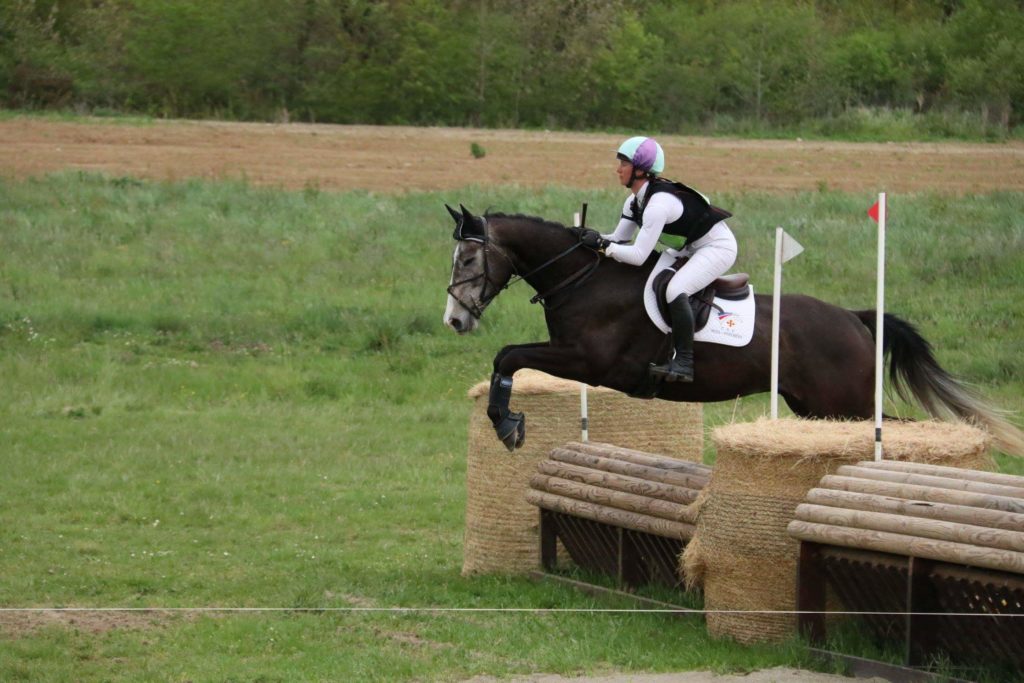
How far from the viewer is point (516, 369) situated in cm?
935

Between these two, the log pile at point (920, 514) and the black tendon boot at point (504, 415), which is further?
the black tendon boot at point (504, 415)

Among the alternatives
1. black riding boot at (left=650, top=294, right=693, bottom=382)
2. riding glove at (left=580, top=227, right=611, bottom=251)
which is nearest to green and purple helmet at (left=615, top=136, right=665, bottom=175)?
riding glove at (left=580, top=227, right=611, bottom=251)

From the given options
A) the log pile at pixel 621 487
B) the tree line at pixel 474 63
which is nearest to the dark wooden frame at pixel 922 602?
the log pile at pixel 621 487

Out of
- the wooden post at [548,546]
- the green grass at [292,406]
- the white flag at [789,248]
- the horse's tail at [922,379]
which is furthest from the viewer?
the wooden post at [548,546]

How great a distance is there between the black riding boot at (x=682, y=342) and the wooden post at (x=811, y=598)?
186 cm

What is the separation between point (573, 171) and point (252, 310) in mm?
15400

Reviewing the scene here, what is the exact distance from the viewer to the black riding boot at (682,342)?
9.24 m

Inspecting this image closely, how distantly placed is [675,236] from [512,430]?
1689 mm

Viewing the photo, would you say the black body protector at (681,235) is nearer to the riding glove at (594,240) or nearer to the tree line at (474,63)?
the riding glove at (594,240)

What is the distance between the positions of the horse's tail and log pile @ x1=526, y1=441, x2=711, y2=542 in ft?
5.80

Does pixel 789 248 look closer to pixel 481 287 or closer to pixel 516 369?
pixel 516 369

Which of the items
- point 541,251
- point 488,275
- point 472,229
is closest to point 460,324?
point 488,275

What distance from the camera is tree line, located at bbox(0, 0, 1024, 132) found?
5247 centimetres

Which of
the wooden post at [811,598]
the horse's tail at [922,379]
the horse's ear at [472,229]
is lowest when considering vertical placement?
the wooden post at [811,598]
